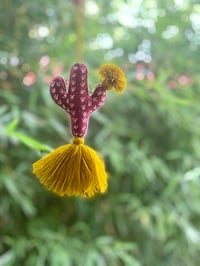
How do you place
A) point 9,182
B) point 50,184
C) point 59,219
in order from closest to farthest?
point 50,184 → point 9,182 → point 59,219

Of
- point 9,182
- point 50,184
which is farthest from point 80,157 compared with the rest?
point 9,182

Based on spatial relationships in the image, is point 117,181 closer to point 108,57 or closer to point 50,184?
point 108,57

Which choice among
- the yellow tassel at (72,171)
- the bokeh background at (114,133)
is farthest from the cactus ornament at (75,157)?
the bokeh background at (114,133)

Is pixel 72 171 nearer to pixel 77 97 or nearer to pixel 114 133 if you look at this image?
pixel 77 97

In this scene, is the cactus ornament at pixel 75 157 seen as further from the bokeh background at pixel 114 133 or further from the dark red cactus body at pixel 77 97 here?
the bokeh background at pixel 114 133

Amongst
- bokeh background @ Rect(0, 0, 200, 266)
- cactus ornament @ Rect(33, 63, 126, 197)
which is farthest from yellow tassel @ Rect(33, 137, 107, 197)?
bokeh background @ Rect(0, 0, 200, 266)
